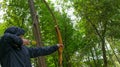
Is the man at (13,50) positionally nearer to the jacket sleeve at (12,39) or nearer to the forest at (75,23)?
the jacket sleeve at (12,39)

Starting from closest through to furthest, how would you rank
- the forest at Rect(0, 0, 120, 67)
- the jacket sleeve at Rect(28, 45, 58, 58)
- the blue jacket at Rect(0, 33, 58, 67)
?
the blue jacket at Rect(0, 33, 58, 67) < the jacket sleeve at Rect(28, 45, 58, 58) < the forest at Rect(0, 0, 120, 67)

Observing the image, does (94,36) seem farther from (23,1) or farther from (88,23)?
(23,1)

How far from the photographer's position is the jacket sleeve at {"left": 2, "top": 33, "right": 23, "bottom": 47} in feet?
13.9

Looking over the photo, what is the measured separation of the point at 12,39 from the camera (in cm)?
423

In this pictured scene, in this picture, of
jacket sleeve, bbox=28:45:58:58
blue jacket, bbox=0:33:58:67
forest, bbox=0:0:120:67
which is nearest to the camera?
blue jacket, bbox=0:33:58:67

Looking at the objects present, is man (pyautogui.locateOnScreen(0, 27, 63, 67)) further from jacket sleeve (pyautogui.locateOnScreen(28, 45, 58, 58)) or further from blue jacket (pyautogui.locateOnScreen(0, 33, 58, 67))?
jacket sleeve (pyautogui.locateOnScreen(28, 45, 58, 58))

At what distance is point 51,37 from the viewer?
3002cm

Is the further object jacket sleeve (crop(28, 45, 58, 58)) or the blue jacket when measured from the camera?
jacket sleeve (crop(28, 45, 58, 58))

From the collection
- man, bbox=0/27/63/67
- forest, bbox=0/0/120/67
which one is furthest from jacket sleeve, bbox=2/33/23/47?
forest, bbox=0/0/120/67

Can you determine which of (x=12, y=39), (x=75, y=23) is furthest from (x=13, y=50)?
(x=75, y=23)

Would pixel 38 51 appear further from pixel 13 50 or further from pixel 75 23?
pixel 75 23

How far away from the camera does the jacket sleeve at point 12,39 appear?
423cm

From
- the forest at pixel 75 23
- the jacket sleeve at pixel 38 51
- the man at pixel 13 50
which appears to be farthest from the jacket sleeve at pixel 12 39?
the forest at pixel 75 23

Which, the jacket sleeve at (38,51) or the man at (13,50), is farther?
the jacket sleeve at (38,51)
